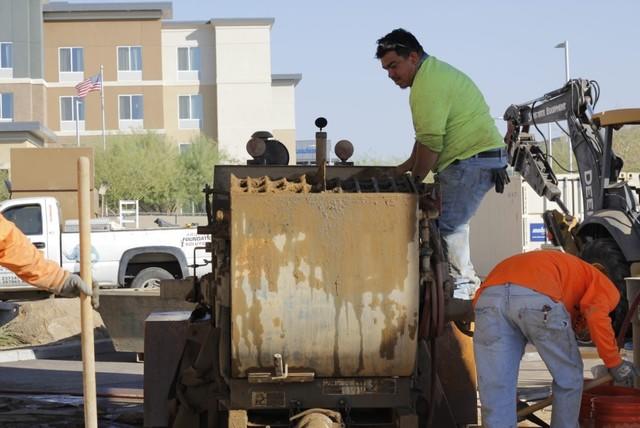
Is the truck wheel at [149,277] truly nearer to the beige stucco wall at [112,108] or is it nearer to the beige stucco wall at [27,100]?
the beige stucco wall at [27,100]

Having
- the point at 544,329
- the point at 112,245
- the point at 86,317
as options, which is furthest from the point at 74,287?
the point at 112,245

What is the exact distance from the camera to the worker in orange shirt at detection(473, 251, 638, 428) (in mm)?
5555

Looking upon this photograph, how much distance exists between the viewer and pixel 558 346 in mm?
5586

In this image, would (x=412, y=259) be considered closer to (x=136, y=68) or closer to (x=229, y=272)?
(x=229, y=272)

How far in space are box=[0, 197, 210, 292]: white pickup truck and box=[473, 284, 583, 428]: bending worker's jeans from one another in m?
13.1

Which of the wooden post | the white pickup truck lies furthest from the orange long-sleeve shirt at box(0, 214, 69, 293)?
the white pickup truck

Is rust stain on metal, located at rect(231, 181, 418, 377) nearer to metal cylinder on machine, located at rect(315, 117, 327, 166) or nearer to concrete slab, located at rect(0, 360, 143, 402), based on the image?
metal cylinder on machine, located at rect(315, 117, 327, 166)

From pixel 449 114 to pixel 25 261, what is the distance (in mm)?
2464

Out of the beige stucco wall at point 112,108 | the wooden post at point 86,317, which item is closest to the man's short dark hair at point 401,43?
the wooden post at point 86,317

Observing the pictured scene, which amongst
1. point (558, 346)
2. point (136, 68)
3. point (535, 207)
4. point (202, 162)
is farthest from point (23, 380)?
point (136, 68)

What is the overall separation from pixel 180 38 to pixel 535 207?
43.7 m

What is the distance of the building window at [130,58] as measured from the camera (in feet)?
210

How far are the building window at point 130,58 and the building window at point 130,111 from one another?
1.67 m

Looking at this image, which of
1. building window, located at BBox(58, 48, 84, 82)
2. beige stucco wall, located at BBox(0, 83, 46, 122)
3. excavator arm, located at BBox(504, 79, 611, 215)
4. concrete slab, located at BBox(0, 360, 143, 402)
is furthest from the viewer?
building window, located at BBox(58, 48, 84, 82)
